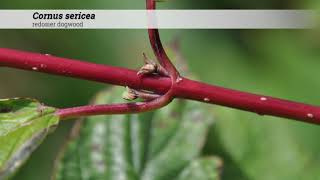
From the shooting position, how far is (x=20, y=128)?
87 cm

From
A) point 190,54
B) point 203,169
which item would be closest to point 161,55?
point 203,169

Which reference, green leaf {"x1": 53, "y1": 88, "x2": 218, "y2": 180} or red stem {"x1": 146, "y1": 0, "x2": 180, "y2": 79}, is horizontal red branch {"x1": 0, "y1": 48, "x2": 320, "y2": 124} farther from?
green leaf {"x1": 53, "y1": 88, "x2": 218, "y2": 180}

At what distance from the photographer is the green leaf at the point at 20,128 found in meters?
0.85

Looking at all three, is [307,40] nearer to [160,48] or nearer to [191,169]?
[191,169]

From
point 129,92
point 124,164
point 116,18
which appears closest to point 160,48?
point 129,92

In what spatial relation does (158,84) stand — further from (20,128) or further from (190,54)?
(190,54)

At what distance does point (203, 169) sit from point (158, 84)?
15.7 inches

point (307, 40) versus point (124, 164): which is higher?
point (307, 40)

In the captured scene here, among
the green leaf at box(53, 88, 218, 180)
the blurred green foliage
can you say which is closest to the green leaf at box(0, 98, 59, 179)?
the green leaf at box(53, 88, 218, 180)

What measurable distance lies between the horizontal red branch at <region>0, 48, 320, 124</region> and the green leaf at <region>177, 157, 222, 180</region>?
36 centimetres

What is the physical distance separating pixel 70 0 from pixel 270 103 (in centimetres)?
114

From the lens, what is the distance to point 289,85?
1.87 m

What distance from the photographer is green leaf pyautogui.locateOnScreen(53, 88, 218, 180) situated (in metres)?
1.18

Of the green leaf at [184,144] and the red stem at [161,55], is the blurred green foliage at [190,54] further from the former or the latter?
the red stem at [161,55]
